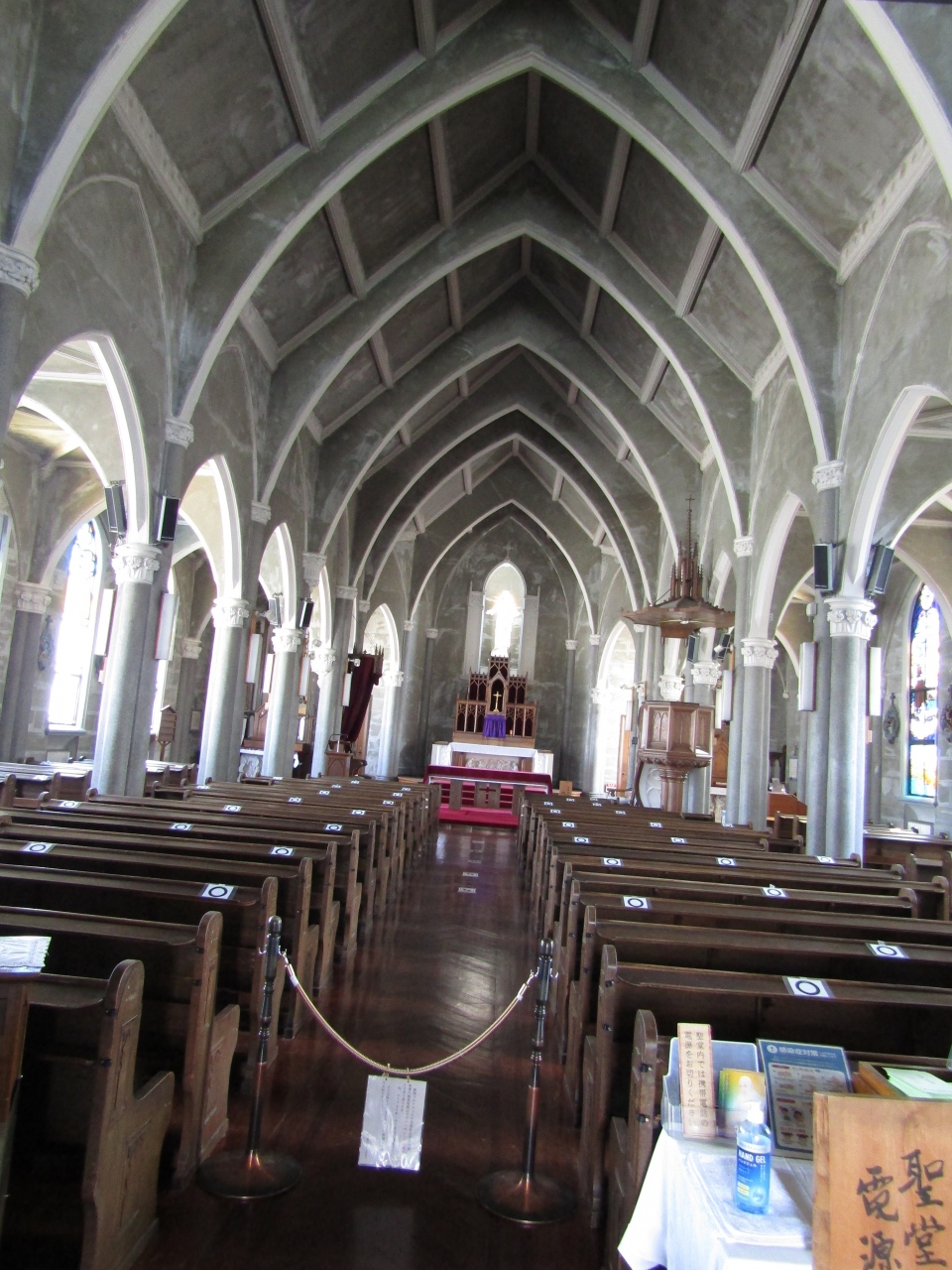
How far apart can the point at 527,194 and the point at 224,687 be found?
9467mm

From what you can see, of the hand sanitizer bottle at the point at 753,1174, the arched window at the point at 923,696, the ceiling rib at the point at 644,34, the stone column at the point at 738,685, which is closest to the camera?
the hand sanitizer bottle at the point at 753,1174

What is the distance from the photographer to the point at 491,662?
26.2 metres

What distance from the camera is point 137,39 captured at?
7.14 metres

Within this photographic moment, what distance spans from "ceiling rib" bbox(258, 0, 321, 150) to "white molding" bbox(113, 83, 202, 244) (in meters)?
1.52

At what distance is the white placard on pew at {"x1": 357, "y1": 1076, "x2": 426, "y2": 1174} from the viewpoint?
126 inches

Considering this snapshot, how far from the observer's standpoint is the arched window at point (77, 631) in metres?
18.6

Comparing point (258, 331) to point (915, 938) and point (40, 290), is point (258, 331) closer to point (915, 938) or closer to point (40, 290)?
point (40, 290)

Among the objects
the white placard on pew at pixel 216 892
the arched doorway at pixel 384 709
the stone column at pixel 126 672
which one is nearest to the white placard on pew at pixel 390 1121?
the white placard on pew at pixel 216 892

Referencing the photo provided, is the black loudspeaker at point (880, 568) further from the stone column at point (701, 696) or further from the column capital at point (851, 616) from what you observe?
the stone column at point (701, 696)

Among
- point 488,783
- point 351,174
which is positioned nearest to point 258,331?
point 351,174

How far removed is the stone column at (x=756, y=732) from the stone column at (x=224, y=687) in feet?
25.9

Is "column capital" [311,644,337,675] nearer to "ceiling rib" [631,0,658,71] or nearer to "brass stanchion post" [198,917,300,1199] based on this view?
"ceiling rib" [631,0,658,71]

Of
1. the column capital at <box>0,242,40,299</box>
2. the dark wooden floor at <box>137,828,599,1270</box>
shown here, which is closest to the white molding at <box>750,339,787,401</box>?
the column capital at <box>0,242,40,299</box>

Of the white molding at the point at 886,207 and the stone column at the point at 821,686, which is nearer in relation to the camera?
the white molding at the point at 886,207
